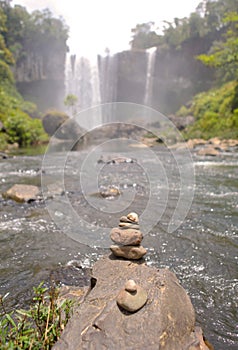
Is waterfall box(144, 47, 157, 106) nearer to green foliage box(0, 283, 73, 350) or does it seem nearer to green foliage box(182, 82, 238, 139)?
green foliage box(182, 82, 238, 139)

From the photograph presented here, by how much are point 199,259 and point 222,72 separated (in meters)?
46.5

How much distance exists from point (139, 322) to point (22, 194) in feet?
21.2

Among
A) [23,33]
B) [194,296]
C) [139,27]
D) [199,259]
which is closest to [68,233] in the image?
[199,259]

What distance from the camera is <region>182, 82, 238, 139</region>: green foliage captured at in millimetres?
26547

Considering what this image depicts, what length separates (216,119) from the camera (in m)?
30.5

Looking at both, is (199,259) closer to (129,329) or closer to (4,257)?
(129,329)

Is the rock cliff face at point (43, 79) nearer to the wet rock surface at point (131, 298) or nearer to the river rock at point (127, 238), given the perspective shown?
the river rock at point (127, 238)

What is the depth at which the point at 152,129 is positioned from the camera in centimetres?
3491

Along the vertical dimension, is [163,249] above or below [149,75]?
below

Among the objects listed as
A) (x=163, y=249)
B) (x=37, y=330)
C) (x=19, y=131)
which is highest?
(x=19, y=131)

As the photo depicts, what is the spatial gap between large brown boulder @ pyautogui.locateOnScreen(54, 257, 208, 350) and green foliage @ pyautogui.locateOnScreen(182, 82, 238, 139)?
2355 cm

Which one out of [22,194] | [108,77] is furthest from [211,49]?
[22,194]

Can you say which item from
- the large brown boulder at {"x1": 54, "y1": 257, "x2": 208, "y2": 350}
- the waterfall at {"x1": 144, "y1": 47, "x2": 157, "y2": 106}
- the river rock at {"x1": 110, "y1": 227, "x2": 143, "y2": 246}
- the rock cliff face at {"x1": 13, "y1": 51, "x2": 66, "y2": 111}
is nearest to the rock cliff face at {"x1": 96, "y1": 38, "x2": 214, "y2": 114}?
the waterfall at {"x1": 144, "y1": 47, "x2": 157, "y2": 106}

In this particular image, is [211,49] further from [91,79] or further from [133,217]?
[133,217]
